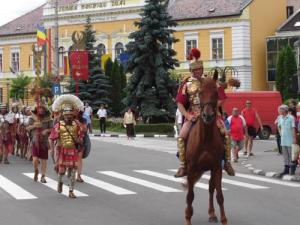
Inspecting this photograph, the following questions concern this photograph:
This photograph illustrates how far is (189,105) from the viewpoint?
11.3m

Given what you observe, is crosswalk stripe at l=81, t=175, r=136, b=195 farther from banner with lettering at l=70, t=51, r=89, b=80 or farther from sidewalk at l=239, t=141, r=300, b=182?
banner with lettering at l=70, t=51, r=89, b=80

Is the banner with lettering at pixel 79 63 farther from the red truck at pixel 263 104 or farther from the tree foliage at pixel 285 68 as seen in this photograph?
the tree foliage at pixel 285 68

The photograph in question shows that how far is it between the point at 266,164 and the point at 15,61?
2567 inches

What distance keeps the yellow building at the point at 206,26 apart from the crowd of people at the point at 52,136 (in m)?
42.1

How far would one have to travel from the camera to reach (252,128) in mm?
26672

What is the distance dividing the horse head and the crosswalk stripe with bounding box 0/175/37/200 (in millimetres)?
5297

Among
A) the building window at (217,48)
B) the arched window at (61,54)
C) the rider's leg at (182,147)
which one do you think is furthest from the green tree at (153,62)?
the rider's leg at (182,147)

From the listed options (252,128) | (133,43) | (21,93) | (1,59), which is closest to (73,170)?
(252,128)

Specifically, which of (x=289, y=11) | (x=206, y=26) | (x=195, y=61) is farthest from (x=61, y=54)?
(x=195, y=61)

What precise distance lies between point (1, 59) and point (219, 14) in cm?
2945

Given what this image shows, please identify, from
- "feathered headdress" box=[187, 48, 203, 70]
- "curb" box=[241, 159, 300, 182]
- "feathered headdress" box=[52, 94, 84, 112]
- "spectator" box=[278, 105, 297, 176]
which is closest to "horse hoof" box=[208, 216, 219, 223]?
"feathered headdress" box=[187, 48, 203, 70]

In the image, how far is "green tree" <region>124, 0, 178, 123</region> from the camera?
46031 millimetres

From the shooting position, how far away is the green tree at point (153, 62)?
46031 millimetres

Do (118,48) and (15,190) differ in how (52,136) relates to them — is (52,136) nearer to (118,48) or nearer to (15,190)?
(15,190)
